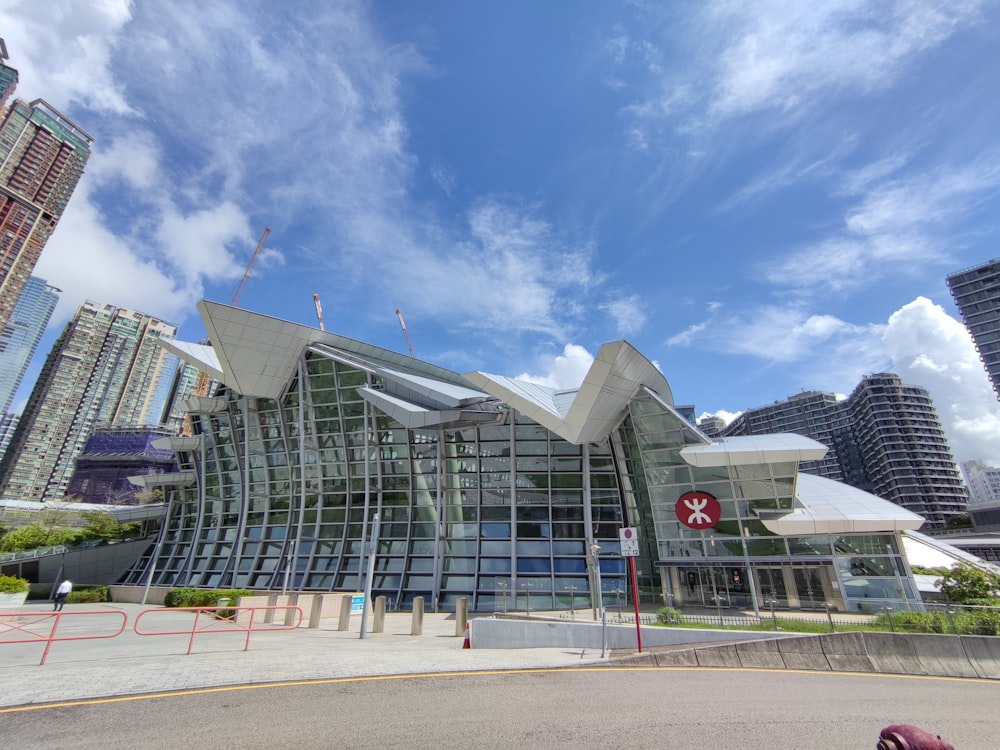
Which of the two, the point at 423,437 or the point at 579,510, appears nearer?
the point at 579,510

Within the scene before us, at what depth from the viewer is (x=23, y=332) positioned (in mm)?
178000

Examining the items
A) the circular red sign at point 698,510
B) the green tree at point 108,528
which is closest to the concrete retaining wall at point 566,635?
the circular red sign at point 698,510

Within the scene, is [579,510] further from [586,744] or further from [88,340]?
[88,340]

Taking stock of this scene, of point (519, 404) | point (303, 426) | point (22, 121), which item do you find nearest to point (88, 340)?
point (22, 121)

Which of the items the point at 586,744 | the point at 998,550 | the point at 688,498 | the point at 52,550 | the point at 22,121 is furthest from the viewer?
the point at 22,121

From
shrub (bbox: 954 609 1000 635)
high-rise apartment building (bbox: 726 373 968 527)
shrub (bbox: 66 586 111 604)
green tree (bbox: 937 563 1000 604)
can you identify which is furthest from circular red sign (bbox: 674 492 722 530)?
high-rise apartment building (bbox: 726 373 968 527)

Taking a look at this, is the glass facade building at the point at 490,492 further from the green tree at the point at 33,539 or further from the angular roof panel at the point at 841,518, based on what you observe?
the green tree at the point at 33,539

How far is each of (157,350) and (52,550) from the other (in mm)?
134301

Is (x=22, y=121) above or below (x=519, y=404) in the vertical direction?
above

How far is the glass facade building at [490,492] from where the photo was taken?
2248 centimetres

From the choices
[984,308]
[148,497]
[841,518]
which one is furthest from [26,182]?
[984,308]

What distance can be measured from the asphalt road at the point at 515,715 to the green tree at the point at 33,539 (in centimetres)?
5768

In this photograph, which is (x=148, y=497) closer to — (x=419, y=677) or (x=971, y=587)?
(x=419, y=677)

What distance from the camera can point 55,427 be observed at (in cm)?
12731
